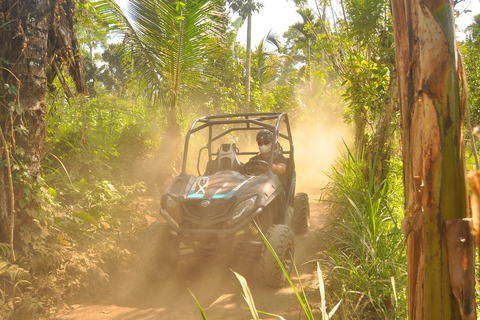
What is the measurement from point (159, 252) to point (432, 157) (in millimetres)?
3459

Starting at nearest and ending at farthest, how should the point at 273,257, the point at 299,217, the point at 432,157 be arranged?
the point at 432,157 < the point at 273,257 < the point at 299,217

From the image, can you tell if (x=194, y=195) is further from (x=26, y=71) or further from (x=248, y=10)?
(x=248, y=10)

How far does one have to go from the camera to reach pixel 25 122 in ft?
11.3

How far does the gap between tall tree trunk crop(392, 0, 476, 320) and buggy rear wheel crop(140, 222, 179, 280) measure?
10.6 feet

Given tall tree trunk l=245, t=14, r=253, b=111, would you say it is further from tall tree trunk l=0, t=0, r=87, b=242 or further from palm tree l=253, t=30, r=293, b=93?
tall tree trunk l=0, t=0, r=87, b=242

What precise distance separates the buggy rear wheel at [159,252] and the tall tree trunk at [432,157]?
3225 millimetres

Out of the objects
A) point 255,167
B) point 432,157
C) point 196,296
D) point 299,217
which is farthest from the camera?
point 299,217

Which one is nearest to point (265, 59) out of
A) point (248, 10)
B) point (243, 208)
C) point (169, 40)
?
point (248, 10)

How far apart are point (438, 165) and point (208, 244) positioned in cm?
311

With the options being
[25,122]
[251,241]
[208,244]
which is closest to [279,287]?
[251,241]

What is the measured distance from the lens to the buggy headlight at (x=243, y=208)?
393 centimetres

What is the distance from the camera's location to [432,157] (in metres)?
1.21

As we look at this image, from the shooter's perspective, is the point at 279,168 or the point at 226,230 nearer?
the point at 226,230

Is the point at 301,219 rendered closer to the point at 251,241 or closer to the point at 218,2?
the point at 251,241
